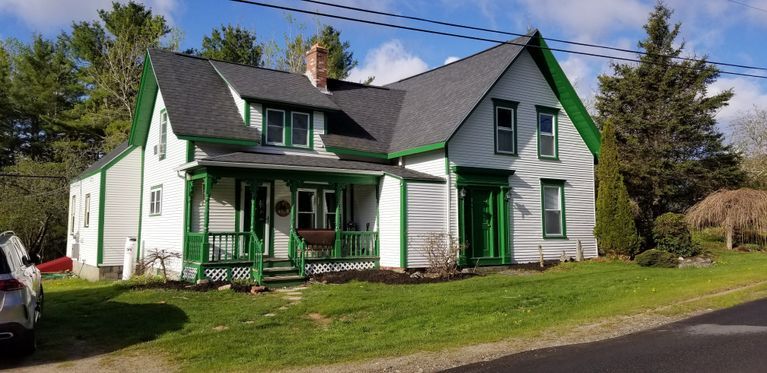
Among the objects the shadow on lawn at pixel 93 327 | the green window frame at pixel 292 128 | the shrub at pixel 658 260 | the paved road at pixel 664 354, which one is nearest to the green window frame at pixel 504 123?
the shrub at pixel 658 260

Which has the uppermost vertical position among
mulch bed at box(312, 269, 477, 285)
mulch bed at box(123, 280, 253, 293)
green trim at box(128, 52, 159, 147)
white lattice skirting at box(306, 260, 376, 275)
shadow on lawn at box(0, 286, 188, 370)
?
green trim at box(128, 52, 159, 147)

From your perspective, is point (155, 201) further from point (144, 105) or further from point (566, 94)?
point (566, 94)

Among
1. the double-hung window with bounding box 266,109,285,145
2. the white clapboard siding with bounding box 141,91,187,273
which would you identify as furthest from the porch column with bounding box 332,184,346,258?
the white clapboard siding with bounding box 141,91,187,273

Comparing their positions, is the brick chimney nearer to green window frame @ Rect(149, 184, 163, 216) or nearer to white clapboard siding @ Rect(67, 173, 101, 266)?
green window frame @ Rect(149, 184, 163, 216)

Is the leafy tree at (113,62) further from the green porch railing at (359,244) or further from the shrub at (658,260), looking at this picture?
the shrub at (658,260)

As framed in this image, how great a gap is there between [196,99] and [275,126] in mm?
2492

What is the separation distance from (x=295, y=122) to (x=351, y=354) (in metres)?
11.2

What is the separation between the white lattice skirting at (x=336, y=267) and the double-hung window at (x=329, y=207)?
6.23ft

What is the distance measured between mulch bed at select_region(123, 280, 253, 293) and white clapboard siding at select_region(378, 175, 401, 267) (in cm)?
438

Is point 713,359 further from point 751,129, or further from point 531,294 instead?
point 751,129

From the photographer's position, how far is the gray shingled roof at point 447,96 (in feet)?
57.6

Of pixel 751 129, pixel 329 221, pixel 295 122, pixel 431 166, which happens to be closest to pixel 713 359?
pixel 431 166

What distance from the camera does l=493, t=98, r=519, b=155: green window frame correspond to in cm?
1841

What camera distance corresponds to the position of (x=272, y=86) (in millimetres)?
18438
